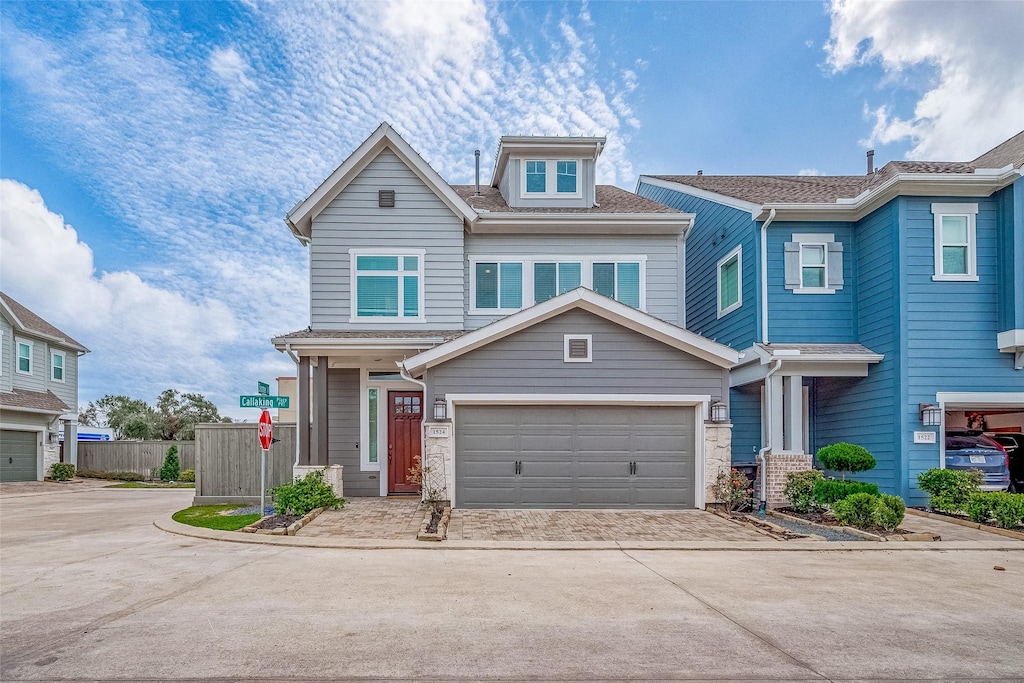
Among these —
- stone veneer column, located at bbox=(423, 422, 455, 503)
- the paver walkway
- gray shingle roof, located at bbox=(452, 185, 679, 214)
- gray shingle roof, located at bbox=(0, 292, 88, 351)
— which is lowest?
the paver walkway

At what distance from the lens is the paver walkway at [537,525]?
1005 centimetres

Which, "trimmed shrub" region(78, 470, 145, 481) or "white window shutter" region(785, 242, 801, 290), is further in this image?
"trimmed shrub" region(78, 470, 145, 481)

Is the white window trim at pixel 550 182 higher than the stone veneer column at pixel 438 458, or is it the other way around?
the white window trim at pixel 550 182

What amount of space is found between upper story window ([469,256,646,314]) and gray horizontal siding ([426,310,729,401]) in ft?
8.78

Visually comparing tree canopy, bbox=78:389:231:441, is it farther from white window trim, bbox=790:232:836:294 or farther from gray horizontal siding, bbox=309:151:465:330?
white window trim, bbox=790:232:836:294

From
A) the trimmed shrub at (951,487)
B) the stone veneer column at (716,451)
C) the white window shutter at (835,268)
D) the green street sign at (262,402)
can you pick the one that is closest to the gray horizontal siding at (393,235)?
the green street sign at (262,402)

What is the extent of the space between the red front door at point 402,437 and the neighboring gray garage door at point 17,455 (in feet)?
59.2

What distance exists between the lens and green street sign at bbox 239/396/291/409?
461 inches

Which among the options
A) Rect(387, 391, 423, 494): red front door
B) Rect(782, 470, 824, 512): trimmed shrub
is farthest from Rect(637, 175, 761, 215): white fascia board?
Rect(387, 391, 423, 494): red front door

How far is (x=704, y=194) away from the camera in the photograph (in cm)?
1780

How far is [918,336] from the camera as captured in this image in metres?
13.3

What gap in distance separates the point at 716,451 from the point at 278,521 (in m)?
8.35

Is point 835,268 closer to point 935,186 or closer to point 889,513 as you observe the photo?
point 935,186

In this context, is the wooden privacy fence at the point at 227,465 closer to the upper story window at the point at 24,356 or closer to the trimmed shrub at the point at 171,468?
the trimmed shrub at the point at 171,468
